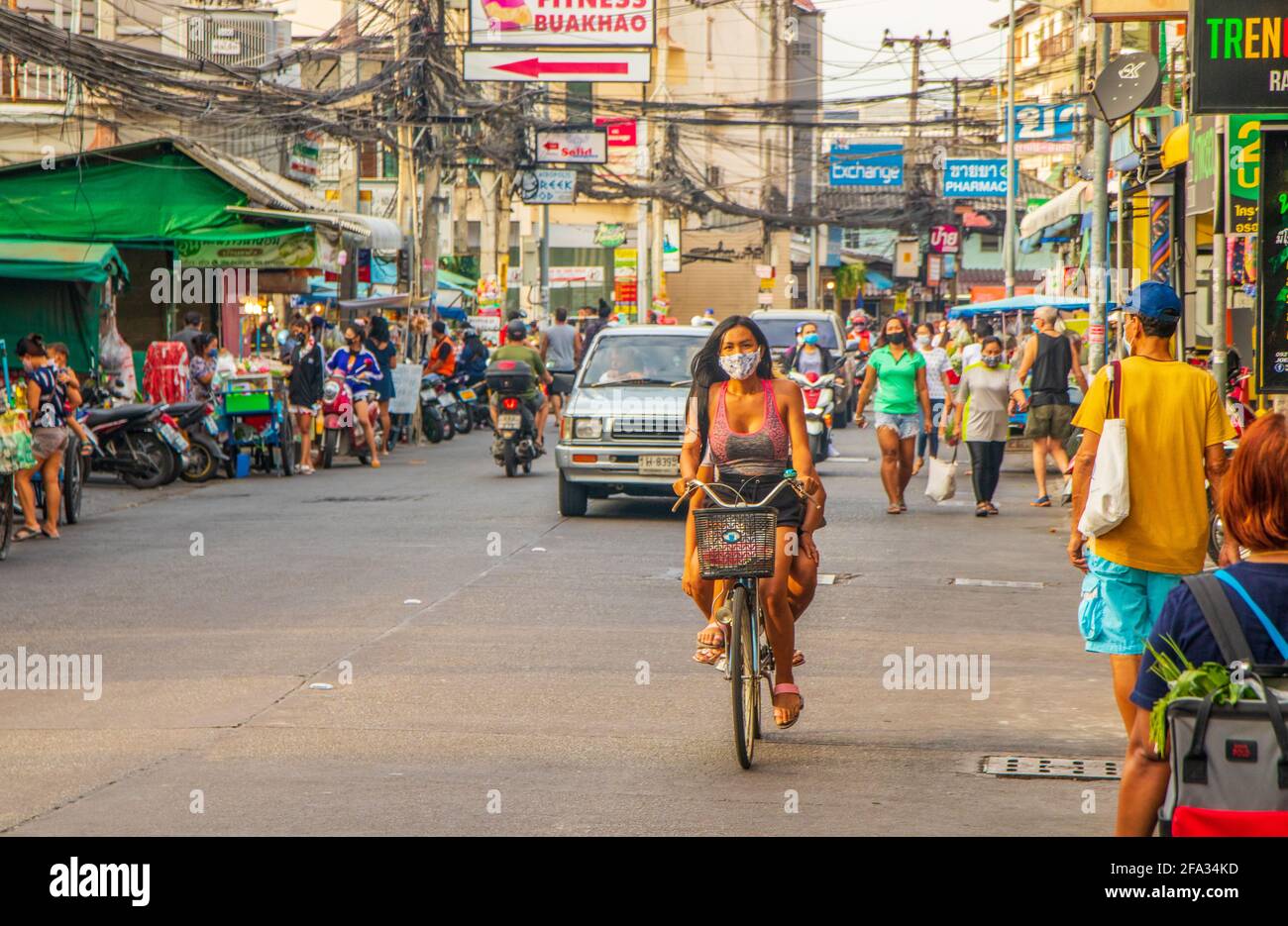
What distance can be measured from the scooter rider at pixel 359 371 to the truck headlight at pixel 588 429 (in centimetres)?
754

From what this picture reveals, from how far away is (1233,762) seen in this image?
3850 mm

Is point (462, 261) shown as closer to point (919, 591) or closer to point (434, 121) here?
point (434, 121)

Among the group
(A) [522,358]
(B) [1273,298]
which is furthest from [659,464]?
(B) [1273,298]

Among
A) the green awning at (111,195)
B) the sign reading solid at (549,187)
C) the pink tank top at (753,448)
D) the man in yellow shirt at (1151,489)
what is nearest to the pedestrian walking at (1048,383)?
the pink tank top at (753,448)

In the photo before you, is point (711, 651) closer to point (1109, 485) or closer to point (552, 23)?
point (1109, 485)

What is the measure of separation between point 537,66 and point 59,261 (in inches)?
548

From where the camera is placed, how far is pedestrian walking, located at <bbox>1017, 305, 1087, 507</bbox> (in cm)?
1917

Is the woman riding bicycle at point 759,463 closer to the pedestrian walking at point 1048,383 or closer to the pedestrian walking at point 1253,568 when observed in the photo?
the pedestrian walking at point 1253,568

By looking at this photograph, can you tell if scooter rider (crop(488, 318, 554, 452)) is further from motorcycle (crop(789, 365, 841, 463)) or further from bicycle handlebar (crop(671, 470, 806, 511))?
bicycle handlebar (crop(671, 470, 806, 511))

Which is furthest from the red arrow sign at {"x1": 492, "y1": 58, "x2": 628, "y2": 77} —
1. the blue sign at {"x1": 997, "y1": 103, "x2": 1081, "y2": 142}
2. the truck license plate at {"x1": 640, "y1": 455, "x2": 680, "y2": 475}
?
the truck license plate at {"x1": 640, "y1": 455, "x2": 680, "y2": 475}

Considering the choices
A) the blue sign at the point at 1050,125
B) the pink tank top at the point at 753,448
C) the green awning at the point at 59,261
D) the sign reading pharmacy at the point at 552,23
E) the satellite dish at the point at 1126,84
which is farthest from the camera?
the blue sign at the point at 1050,125

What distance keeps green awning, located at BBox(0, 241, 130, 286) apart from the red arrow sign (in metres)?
12.4

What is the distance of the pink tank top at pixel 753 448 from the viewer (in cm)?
802

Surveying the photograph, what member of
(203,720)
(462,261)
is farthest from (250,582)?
(462,261)
